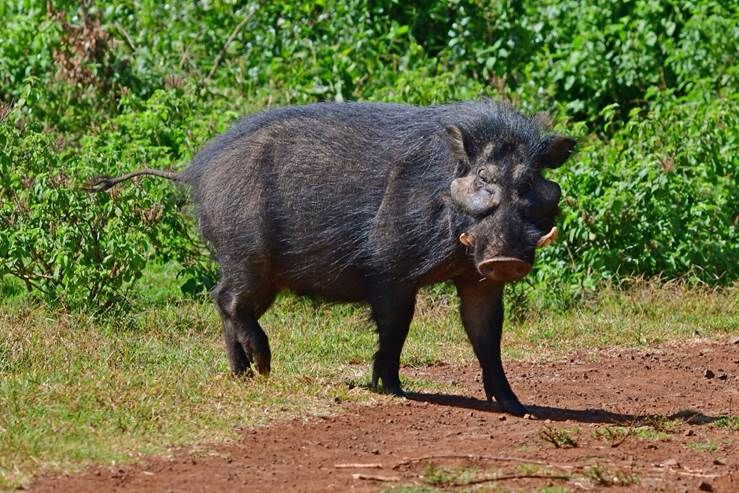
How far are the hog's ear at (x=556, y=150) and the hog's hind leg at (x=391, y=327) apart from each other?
0.89 metres

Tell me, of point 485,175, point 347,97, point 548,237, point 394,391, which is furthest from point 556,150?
point 347,97

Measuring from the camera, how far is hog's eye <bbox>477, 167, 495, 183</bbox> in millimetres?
6679

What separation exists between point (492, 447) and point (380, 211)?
1.49m

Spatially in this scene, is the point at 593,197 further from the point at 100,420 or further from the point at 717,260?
the point at 100,420

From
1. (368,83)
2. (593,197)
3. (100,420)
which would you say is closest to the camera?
(100,420)

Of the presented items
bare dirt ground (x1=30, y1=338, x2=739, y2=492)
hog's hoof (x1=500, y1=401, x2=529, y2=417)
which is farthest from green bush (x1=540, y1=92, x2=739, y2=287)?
hog's hoof (x1=500, y1=401, x2=529, y2=417)

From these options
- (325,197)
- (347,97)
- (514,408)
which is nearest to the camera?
(514,408)

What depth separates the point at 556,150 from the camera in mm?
6914

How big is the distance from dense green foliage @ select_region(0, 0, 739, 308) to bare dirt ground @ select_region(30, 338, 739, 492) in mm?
2003

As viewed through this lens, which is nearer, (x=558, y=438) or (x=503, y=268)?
(x=558, y=438)

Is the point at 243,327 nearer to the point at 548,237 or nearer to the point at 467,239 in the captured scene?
the point at 467,239

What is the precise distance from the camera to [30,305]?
339 inches

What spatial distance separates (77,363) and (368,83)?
4889 millimetres

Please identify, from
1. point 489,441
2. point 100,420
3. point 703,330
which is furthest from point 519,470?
point 703,330
